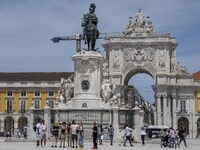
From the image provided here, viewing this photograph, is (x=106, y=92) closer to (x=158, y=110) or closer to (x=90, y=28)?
(x=90, y=28)

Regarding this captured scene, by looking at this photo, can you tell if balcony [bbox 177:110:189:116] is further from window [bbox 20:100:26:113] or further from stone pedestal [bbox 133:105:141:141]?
stone pedestal [bbox 133:105:141:141]

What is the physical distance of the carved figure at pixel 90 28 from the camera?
3372cm

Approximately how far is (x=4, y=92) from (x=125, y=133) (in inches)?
2508

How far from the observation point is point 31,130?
34.6 m

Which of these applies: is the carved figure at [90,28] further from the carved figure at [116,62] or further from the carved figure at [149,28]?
the carved figure at [149,28]

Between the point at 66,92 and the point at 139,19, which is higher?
the point at 139,19

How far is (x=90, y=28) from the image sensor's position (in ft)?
111

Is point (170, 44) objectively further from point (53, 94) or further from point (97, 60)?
point (97, 60)

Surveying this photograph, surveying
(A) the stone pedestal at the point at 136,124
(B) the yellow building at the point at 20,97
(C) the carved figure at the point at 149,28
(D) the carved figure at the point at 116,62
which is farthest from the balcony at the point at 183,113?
(A) the stone pedestal at the point at 136,124

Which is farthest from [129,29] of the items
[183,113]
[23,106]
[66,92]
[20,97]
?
[66,92]

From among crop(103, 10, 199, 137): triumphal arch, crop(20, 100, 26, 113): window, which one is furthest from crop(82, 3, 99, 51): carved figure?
crop(20, 100, 26, 113): window

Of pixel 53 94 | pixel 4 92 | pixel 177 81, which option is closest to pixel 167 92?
pixel 177 81

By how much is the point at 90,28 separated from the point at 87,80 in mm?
3529

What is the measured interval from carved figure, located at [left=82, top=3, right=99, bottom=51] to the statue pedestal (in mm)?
1007
